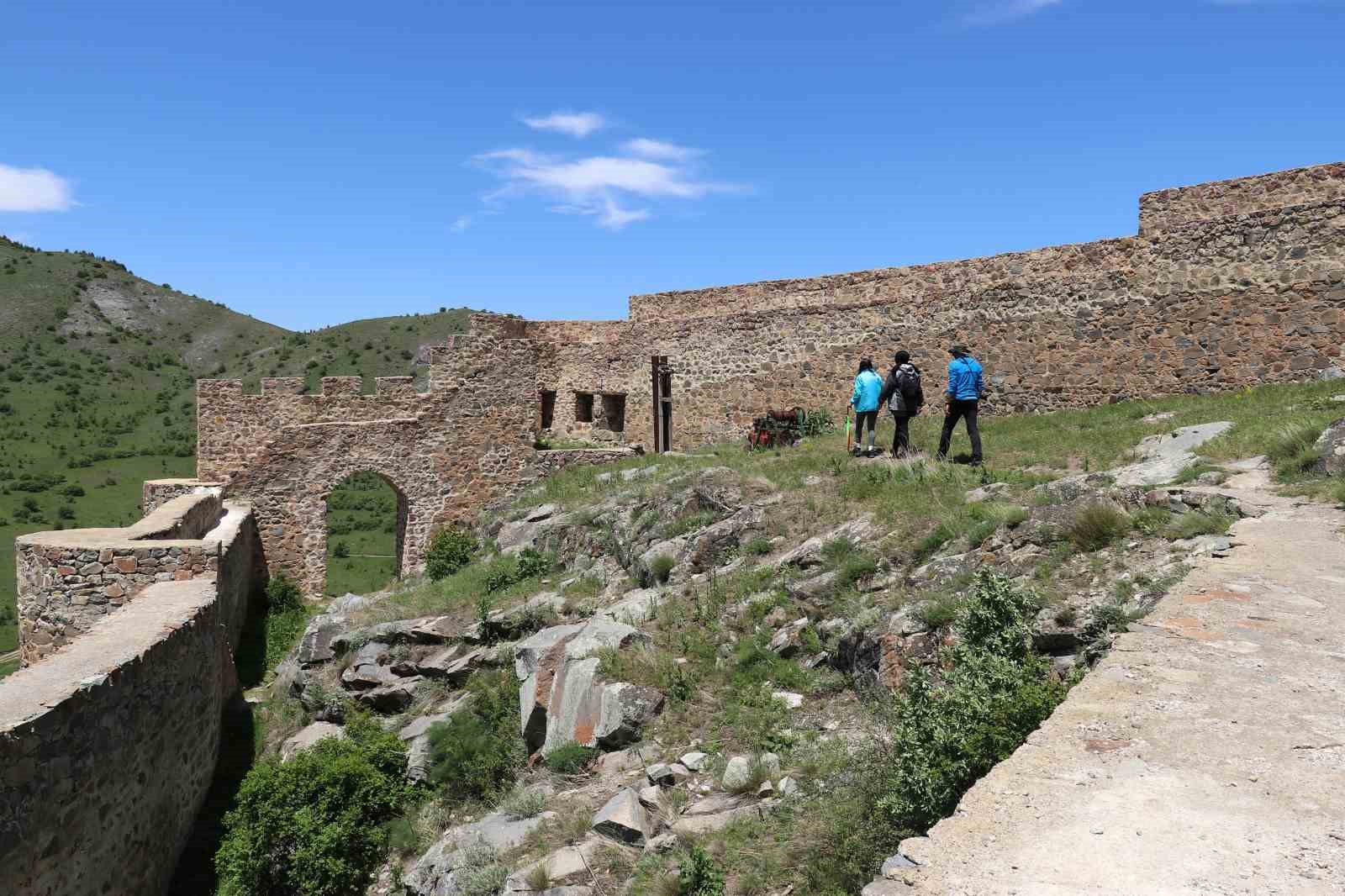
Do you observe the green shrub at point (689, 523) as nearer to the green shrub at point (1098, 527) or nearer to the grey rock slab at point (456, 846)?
the grey rock slab at point (456, 846)

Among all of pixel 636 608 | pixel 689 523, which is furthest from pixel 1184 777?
pixel 689 523

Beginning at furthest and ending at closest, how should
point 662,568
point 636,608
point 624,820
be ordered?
→ 1. point 662,568
2. point 636,608
3. point 624,820

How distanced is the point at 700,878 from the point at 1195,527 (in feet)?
15.1

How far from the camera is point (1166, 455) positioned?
980 centimetres

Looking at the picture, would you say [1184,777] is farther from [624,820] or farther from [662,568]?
[662,568]

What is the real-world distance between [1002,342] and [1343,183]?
5.24 m

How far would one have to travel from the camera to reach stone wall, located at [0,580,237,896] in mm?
5977

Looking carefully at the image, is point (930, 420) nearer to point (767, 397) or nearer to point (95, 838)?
point (767, 397)

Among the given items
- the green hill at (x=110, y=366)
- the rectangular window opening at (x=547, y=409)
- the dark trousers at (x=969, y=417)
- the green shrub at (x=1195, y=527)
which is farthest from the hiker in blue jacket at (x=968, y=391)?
the green hill at (x=110, y=366)

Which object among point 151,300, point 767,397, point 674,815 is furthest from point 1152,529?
point 151,300

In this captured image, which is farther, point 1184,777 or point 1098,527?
point 1098,527

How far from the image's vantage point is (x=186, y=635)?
9039 millimetres

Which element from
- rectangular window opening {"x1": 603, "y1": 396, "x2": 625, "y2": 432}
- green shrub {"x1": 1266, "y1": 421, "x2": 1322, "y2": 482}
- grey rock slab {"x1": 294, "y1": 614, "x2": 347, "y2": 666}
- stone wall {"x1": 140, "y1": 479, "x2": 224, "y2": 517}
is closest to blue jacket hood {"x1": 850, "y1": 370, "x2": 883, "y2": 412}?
green shrub {"x1": 1266, "y1": 421, "x2": 1322, "y2": 482}

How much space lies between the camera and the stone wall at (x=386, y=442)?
18.9 meters
